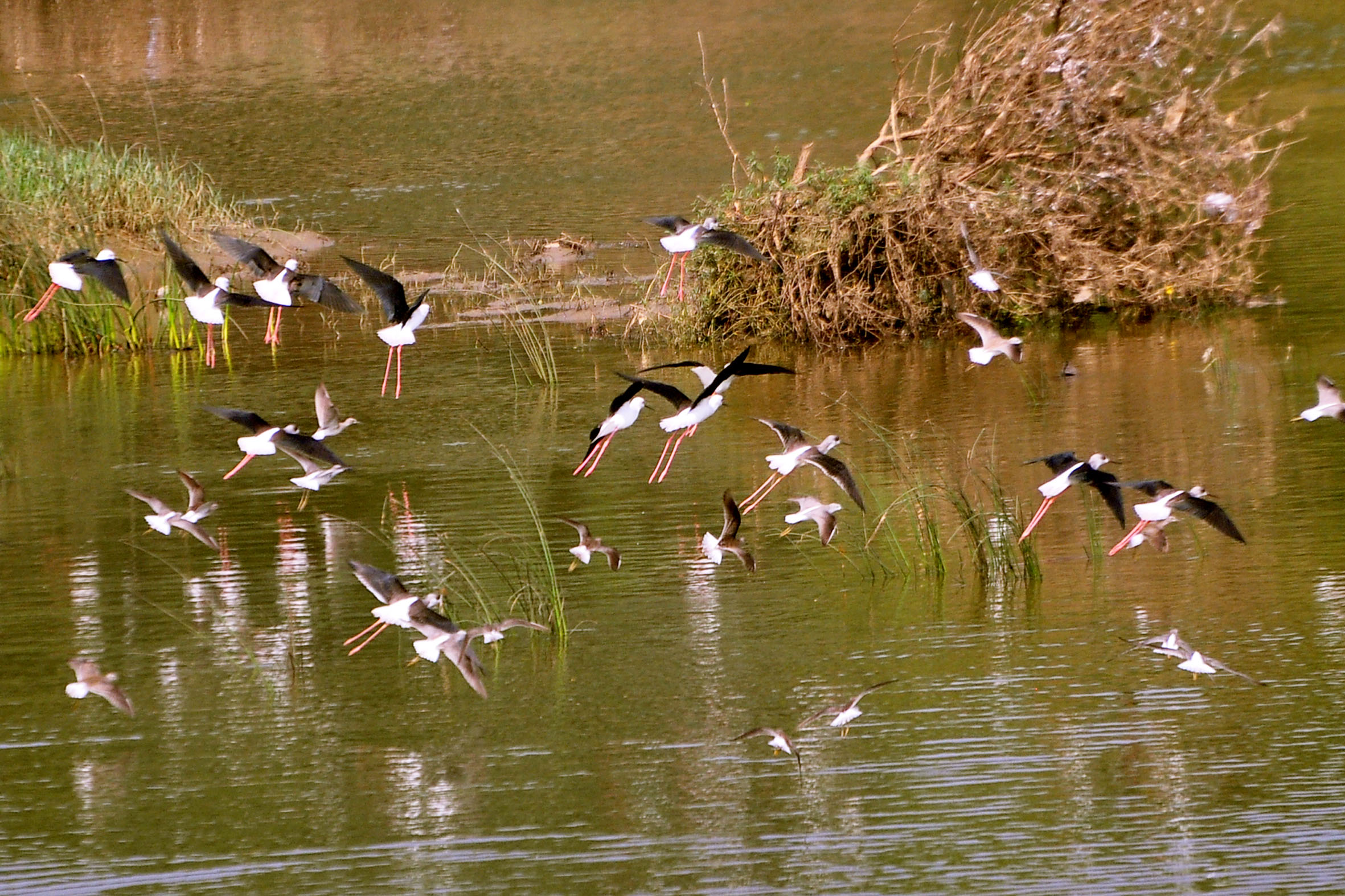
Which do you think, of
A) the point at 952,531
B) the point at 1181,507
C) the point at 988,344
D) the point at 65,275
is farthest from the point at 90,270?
the point at 1181,507

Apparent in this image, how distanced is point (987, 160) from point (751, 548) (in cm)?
562

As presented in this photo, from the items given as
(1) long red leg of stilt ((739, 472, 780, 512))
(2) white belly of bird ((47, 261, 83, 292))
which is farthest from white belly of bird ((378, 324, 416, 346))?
(1) long red leg of stilt ((739, 472, 780, 512))

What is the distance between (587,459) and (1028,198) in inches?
242

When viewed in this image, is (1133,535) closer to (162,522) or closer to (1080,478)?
(1080,478)

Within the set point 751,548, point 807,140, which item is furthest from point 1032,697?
point 807,140

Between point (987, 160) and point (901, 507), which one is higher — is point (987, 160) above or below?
above

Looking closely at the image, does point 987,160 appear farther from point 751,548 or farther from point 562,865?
point 562,865

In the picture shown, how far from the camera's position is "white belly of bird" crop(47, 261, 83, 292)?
7891 mm

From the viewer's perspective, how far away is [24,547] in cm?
917

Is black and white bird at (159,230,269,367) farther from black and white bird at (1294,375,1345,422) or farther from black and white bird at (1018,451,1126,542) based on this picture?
black and white bird at (1294,375,1345,422)

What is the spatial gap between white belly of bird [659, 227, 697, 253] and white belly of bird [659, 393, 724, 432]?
0.95 meters

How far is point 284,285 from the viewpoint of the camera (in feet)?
24.8

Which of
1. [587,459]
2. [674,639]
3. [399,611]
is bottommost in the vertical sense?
[674,639]

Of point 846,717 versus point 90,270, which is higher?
point 90,270
